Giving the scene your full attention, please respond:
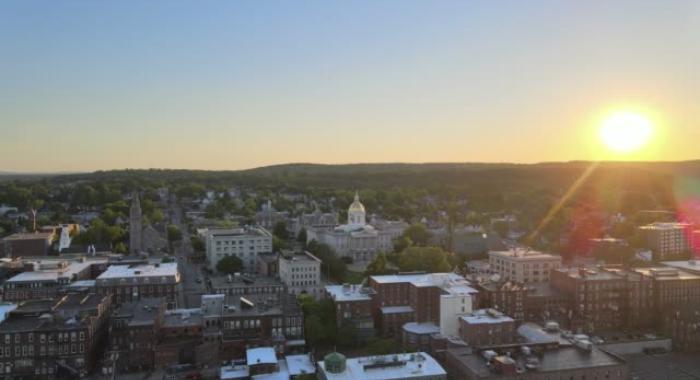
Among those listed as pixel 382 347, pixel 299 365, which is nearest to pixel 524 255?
pixel 382 347

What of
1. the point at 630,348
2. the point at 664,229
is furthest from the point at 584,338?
the point at 664,229

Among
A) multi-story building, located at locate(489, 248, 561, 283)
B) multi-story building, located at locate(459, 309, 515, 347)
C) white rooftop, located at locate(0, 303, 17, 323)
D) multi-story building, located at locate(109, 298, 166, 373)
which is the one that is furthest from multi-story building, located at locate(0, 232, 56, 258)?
multi-story building, located at locate(459, 309, 515, 347)

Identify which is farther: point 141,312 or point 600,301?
point 600,301

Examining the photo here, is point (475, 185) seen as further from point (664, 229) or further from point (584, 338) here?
point (584, 338)

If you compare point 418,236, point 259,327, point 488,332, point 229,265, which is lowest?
point 259,327

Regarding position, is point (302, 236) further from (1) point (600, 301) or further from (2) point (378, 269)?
(1) point (600, 301)

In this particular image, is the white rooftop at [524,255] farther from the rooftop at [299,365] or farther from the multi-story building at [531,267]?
the rooftop at [299,365]
